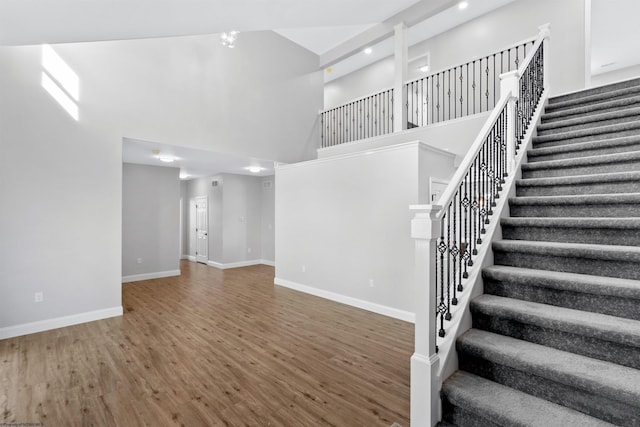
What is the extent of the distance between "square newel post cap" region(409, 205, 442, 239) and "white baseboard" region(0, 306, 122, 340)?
16.1 feet

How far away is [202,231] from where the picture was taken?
967cm

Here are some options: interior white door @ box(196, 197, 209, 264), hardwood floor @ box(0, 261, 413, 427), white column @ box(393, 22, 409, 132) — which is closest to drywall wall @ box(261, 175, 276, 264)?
interior white door @ box(196, 197, 209, 264)

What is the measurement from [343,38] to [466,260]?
662 centimetres

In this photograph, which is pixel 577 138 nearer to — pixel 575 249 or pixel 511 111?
pixel 511 111

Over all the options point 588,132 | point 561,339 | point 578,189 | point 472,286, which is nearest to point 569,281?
point 561,339

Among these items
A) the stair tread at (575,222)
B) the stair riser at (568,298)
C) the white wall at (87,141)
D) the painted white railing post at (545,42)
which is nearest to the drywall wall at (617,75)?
the painted white railing post at (545,42)

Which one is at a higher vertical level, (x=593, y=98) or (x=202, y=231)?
(x=593, y=98)

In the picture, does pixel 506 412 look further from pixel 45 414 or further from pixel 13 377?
pixel 13 377

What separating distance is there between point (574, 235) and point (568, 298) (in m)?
0.64

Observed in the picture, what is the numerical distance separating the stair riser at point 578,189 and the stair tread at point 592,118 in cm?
130

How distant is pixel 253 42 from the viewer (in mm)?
6383

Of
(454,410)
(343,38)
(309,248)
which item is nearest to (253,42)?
(343,38)

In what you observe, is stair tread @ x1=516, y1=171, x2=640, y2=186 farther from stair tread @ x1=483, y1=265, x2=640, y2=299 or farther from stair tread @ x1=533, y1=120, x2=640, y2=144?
stair tread @ x1=483, y1=265, x2=640, y2=299

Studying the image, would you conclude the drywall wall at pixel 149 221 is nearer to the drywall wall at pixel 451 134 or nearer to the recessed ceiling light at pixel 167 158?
the recessed ceiling light at pixel 167 158
